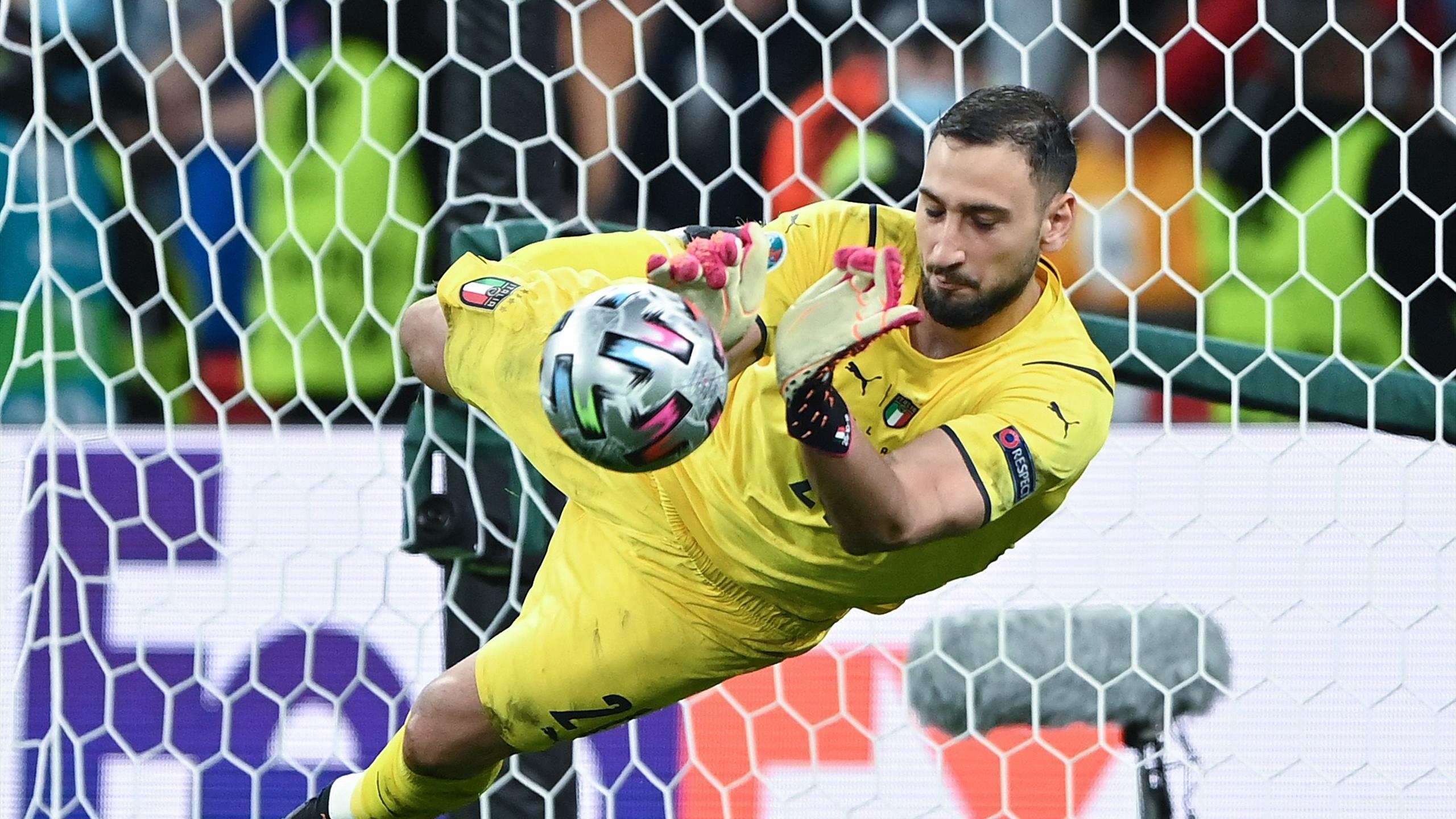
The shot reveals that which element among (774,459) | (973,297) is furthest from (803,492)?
(973,297)

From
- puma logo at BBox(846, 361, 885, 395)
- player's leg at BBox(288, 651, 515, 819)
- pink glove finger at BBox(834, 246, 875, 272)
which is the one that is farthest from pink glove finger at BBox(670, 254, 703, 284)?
player's leg at BBox(288, 651, 515, 819)

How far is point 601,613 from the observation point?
2.06 meters

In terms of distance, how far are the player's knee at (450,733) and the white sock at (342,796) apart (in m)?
0.20

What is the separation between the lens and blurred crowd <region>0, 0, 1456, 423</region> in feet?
9.11

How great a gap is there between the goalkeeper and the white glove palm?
0.09 metres

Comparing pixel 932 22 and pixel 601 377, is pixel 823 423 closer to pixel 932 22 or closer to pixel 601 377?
pixel 601 377

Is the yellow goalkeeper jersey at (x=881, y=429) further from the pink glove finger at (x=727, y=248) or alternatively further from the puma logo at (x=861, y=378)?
the pink glove finger at (x=727, y=248)

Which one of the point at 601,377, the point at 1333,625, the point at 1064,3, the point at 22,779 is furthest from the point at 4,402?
the point at 1333,625

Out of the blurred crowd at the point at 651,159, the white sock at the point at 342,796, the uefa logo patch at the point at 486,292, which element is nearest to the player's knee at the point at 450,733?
the white sock at the point at 342,796

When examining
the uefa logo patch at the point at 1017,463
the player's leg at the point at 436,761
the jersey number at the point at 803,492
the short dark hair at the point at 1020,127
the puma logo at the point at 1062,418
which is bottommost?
the player's leg at the point at 436,761

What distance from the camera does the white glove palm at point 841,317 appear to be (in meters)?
1.39

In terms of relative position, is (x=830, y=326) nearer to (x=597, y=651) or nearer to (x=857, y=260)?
(x=857, y=260)

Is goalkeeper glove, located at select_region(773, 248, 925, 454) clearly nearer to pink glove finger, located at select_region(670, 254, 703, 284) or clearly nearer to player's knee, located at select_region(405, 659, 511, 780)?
pink glove finger, located at select_region(670, 254, 703, 284)

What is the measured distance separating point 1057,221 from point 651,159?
3.82ft
